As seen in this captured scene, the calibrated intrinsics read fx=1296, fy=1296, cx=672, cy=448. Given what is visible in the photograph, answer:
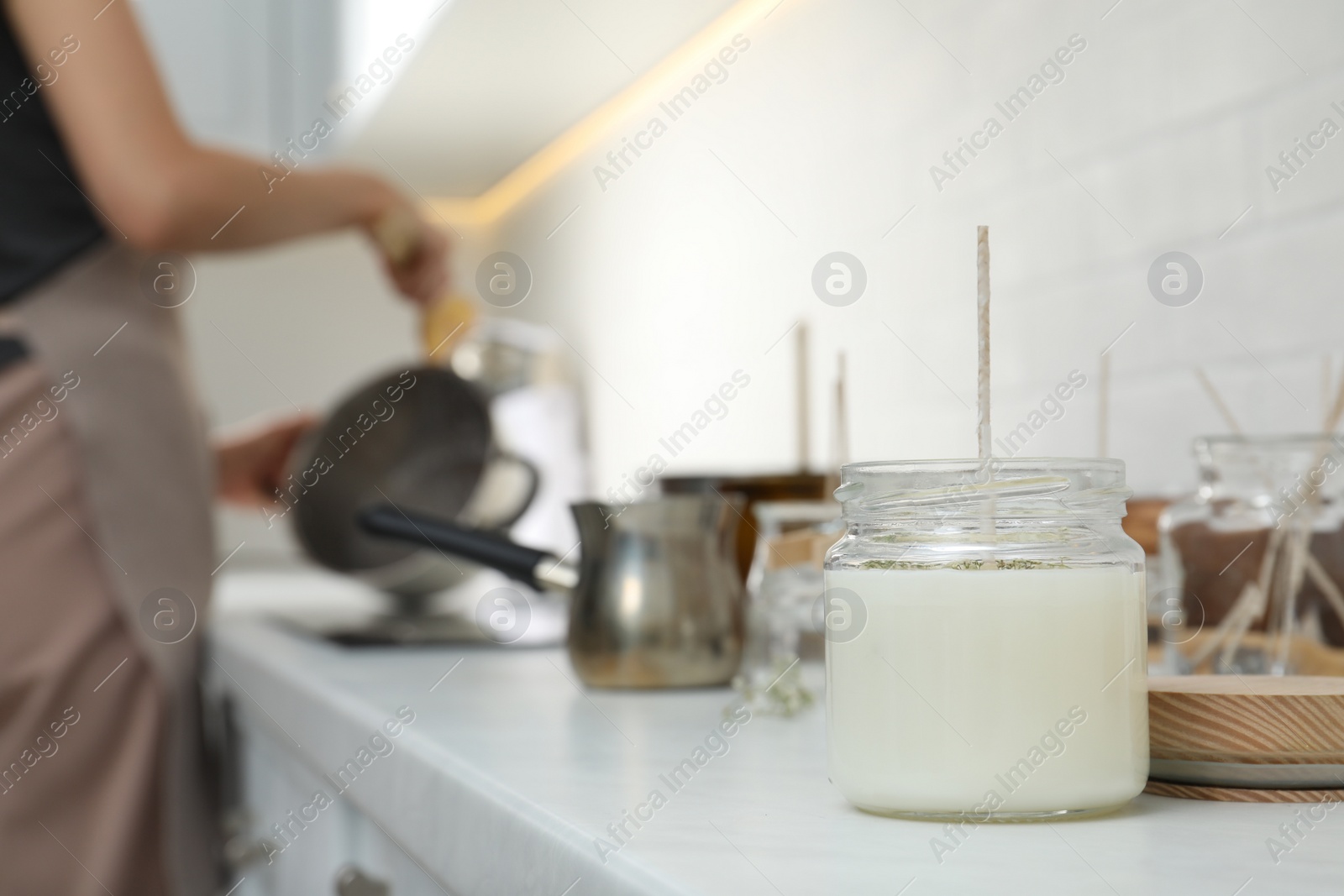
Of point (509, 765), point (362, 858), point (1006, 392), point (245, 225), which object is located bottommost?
point (362, 858)

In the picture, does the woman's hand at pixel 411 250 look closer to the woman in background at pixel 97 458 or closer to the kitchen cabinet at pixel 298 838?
the woman in background at pixel 97 458

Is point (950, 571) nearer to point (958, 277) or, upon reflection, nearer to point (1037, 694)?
point (1037, 694)

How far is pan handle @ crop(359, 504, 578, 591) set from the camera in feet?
2.69

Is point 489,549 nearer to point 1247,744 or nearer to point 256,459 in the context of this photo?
point 1247,744

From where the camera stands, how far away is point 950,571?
38cm

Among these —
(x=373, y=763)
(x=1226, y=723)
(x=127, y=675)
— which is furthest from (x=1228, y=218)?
(x=127, y=675)

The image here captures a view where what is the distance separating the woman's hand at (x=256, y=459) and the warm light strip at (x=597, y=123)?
57cm

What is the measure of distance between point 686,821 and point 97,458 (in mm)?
735

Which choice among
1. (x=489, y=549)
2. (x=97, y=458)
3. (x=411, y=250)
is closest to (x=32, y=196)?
(x=97, y=458)

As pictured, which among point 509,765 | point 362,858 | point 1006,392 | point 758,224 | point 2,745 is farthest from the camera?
point 758,224

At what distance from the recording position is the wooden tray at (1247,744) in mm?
409

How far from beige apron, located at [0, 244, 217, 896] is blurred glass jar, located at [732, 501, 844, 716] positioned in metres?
0.48

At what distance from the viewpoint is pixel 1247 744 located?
1.36ft

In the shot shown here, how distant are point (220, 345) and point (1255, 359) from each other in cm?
204
